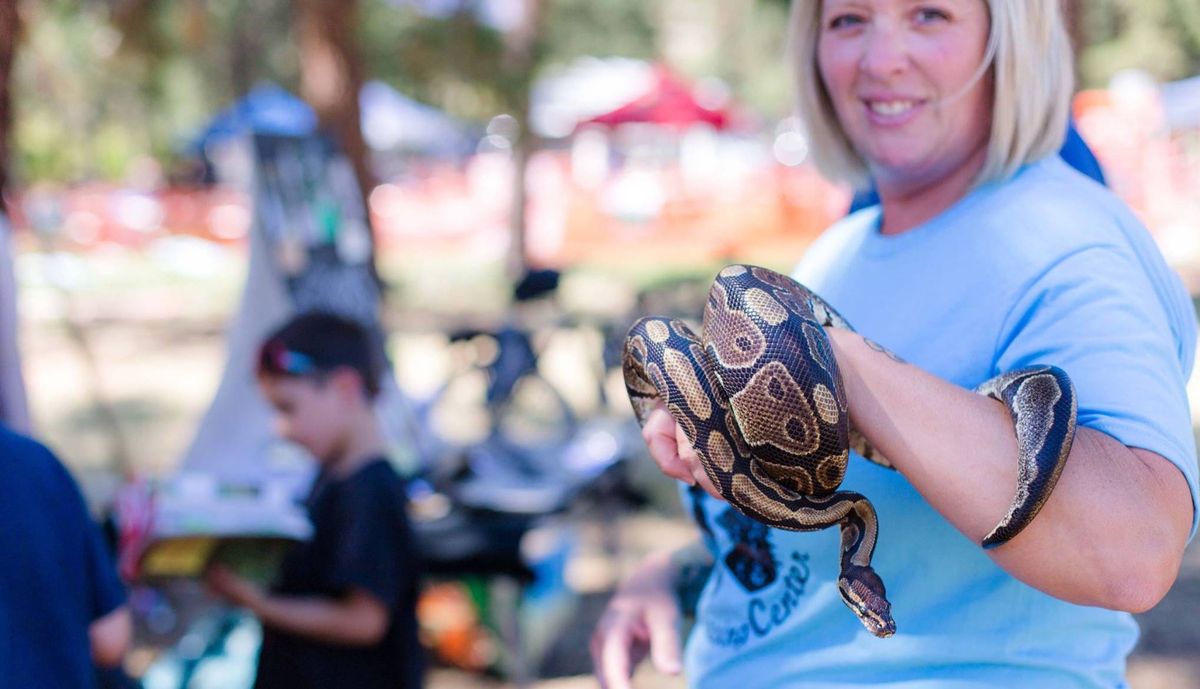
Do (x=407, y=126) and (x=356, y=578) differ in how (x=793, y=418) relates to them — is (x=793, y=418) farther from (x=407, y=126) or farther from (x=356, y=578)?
(x=407, y=126)

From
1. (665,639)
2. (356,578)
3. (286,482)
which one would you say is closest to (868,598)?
(665,639)

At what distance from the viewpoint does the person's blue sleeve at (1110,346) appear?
1522mm

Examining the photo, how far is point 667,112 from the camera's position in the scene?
2686cm

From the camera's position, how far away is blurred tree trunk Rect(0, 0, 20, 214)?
4352 millimetres


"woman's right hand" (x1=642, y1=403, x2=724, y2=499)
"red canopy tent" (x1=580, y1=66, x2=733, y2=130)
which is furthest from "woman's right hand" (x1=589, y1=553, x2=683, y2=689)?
"red canopy tent" (x1=580, y1=66, x2=733, y2=130)

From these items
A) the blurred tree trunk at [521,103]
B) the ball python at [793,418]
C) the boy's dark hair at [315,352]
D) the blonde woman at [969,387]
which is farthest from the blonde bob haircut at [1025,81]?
the blurred tree trunk at [521,103]

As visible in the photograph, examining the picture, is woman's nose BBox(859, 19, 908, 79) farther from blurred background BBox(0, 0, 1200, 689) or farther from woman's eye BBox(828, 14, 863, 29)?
blurred background BBox(0, 0, 1200, 689)

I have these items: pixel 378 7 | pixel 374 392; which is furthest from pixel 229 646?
pixel 378 7

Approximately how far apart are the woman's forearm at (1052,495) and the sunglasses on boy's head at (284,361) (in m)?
2.42

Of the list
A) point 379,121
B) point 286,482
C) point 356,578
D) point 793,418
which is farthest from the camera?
point 379,121

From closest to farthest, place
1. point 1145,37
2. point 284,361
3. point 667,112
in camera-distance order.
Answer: point 284,361 < point 667,112 < point 1145,37

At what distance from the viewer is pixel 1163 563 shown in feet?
4.83

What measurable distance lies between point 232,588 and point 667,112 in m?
24.5

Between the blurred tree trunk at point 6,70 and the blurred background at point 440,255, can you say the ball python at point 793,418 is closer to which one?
Result: the blurred background at point 440,255
